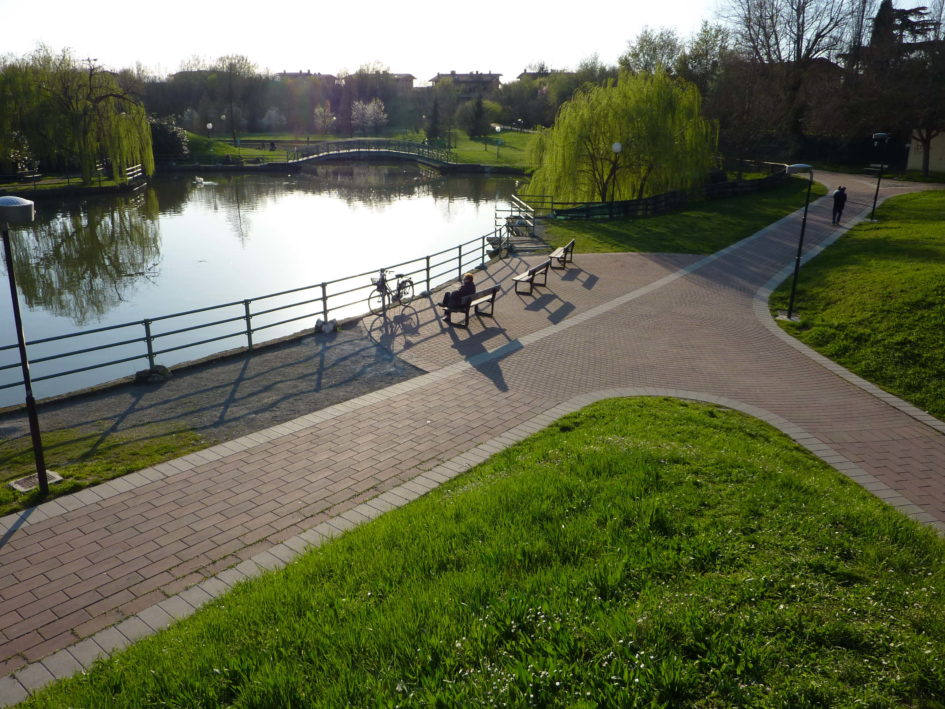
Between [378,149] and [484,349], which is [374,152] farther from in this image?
[484,349]

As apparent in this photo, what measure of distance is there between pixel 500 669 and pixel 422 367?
811 cm

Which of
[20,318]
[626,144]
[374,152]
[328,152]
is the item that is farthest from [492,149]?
[20,318]

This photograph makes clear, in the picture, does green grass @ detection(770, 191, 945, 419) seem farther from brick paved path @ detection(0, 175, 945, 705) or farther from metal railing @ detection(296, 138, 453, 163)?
metal railing @ detection(296, 138, 453, 163)

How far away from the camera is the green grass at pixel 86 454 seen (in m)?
7.46

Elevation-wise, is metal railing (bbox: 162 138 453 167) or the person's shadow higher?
metal railing (bbox: 162 138 453 167)

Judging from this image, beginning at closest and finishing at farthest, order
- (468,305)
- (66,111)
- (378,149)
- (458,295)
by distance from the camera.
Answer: (468,305), (458,295), (66,111), (378,149)

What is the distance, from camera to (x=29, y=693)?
4.64 metres

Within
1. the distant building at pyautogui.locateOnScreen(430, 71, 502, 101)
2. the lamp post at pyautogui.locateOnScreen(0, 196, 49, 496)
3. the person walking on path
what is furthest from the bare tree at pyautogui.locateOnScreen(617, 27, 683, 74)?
the distant building at pyautogui.locateOnScreen(430, 71, 502, 101)

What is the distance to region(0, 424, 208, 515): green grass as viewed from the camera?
746cm

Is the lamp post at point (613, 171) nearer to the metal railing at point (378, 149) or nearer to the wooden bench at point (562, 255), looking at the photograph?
the wooden bench at point (562, 255)

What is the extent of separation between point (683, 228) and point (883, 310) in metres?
14.1

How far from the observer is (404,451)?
28.2ft

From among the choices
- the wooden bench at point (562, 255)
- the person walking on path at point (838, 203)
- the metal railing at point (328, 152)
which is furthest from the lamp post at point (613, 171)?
the metal railing at point (328, 152)

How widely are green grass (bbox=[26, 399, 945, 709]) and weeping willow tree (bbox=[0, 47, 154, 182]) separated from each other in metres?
46.0
